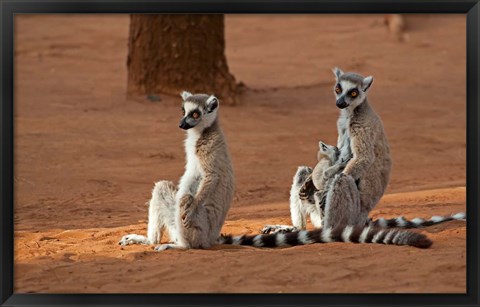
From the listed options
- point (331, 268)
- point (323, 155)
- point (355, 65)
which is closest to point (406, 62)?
point (355, 65)

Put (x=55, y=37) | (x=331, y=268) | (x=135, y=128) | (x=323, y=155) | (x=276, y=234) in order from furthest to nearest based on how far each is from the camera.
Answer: (x=55, y=37)
(x=135, y=128)
(x=323, y=155)
(x=276, y=234)
(x=331, y=268)

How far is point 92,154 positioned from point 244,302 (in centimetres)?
719

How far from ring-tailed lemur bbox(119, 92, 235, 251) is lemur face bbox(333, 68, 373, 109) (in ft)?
3.85

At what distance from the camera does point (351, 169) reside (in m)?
7.38

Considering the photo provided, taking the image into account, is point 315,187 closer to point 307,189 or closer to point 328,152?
point 307,189

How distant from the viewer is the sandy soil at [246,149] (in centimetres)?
601

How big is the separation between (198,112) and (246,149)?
5185 millimetres

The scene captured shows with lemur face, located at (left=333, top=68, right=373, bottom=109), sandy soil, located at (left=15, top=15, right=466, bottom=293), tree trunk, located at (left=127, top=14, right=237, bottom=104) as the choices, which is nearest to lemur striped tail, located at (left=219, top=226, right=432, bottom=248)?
sandy soil, located at (left=15, top=15, right=466, bottom=293)

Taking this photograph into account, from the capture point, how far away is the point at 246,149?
40.5 ft

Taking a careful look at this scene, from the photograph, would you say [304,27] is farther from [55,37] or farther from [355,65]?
[55,37]

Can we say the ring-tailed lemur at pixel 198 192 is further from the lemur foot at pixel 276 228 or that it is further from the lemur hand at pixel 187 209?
the lemur foot at pixel 276 228

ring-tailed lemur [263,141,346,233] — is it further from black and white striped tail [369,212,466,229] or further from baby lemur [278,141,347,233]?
black and white striped tail [369,212,466,229]

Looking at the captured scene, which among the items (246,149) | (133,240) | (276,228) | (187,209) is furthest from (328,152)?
(246,149)

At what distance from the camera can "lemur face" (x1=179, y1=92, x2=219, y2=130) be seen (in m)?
7.16
